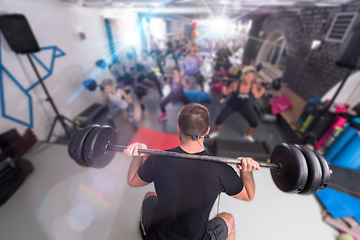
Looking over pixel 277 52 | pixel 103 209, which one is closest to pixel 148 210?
pixel 103 209

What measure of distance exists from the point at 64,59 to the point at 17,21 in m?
1.23

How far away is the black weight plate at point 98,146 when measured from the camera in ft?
2.97

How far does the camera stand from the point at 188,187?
819 millimetres

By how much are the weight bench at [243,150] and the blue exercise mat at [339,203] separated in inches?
30.7

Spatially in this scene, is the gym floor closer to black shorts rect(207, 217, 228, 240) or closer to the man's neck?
black shorts rect(207, 217, 228, 240)

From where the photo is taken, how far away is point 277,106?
4223mm

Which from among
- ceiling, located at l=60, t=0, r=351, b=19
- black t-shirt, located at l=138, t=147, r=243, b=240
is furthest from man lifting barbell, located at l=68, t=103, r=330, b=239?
ceiling, located at l=60, t=0, r=351, b=19

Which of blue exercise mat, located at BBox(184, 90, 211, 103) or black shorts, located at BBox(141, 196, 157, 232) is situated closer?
black shorts, located at BBox(141, 196, 157, 232)

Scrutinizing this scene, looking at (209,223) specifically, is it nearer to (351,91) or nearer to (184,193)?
(184,193)

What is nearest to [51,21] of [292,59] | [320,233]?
[320,233]

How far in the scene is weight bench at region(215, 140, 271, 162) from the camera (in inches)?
94.2

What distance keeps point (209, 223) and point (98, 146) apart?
91 cm

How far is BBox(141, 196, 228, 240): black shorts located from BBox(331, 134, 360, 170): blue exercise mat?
9.66 feet

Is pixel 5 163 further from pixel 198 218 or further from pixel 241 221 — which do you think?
pixel 241 221
